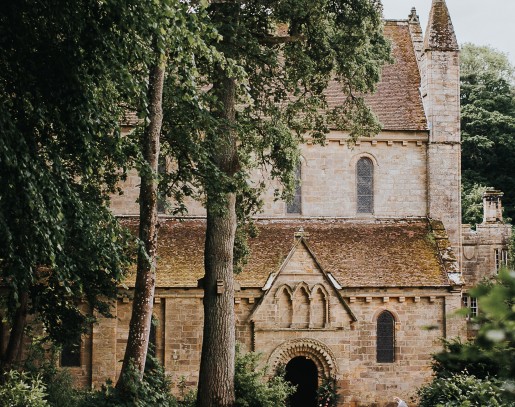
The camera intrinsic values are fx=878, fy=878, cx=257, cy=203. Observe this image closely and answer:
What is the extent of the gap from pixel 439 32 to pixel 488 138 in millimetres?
25097

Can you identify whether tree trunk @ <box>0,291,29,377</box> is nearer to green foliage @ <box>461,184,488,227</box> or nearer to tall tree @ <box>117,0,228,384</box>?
tall tree @ <box>117,0,228,384</box>

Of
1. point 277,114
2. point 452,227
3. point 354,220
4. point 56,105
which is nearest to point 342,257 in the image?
point 354,220

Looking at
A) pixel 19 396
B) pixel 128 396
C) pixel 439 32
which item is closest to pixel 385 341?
pixel 439 32

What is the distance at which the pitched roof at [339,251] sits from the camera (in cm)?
2856

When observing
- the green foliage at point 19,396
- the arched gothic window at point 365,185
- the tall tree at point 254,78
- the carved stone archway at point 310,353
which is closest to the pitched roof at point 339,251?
the arched gothic window at point 365,185

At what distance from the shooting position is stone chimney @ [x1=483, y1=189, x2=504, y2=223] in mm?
44969

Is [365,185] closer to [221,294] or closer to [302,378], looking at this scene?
[302,378]

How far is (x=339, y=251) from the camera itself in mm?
30188

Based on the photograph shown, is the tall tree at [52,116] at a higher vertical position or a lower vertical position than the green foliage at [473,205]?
lower

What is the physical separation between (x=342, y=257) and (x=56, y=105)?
18436mm

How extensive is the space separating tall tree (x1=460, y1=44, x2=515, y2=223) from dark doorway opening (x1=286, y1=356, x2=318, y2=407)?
24642mm

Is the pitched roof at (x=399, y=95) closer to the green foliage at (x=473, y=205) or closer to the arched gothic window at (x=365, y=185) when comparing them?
the arched gothic window at (x=365, y=185)

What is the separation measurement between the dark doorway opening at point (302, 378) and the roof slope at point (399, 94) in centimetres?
890

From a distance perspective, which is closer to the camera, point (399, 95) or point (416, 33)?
point (399, 95)
